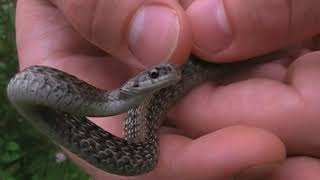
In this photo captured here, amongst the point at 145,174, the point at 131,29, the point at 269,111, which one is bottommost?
the point at 145,174

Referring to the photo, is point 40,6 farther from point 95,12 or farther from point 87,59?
point 95,12

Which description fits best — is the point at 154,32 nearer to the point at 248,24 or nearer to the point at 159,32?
the point at 159,32

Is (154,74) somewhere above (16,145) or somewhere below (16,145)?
above

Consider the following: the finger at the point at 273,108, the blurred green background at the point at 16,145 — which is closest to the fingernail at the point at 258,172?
the finger at the point at 273,108


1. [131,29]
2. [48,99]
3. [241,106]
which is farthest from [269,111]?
[48,99]

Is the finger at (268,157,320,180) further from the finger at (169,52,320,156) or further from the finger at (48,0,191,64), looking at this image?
the finger at (48,0,191,64)

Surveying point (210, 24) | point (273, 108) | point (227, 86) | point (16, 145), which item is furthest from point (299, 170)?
point (16, 145)

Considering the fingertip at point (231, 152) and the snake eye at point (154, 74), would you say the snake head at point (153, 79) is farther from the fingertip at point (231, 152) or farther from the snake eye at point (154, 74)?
the fingertip at point (231, 152)
